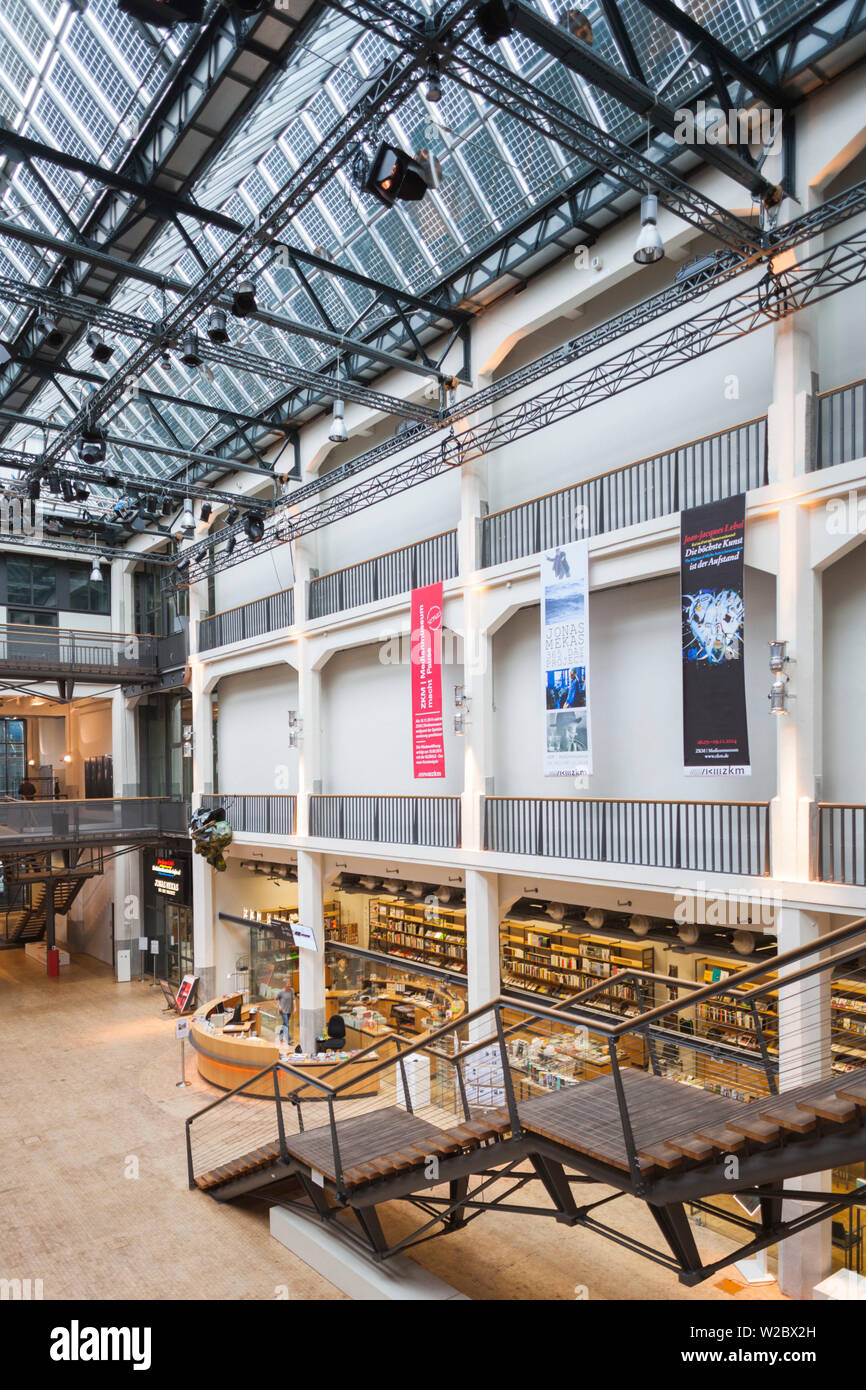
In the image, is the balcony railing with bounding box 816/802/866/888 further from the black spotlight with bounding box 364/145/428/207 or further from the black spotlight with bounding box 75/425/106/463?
the black spotlight with bounding box 75/425/106/463

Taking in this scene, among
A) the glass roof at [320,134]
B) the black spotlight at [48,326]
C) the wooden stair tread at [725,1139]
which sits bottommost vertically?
the wooden stair tread at [725,1139]

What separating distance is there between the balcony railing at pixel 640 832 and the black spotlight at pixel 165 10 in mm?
8988

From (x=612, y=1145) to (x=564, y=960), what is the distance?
844 cm

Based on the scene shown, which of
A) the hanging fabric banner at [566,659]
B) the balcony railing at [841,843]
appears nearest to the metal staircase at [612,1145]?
the balcony railing at [841,843]

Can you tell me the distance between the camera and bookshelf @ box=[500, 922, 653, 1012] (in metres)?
13.9

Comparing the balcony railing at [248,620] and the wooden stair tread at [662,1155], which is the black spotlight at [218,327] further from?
the wooden stair tread at [662,1155]

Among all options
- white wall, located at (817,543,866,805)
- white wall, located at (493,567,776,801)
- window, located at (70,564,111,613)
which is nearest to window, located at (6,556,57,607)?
window, located at (70,564,111,613)

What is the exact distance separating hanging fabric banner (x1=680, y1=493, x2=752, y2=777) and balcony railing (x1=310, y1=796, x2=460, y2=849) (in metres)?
4.96

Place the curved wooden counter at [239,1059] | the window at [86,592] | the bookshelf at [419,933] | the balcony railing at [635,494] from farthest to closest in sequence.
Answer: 1. the window at [86,592]
2. the bookshelf at [419,933]
3. the curved wooden counter at [239,1059]
4. the balcony railing at [635,494]

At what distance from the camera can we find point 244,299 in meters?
10.9

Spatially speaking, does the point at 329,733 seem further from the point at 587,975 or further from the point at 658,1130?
the point at 658,1130

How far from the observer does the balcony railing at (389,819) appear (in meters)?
14.9

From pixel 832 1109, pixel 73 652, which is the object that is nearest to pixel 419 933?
pixel 73 652

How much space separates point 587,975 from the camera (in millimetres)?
14547
